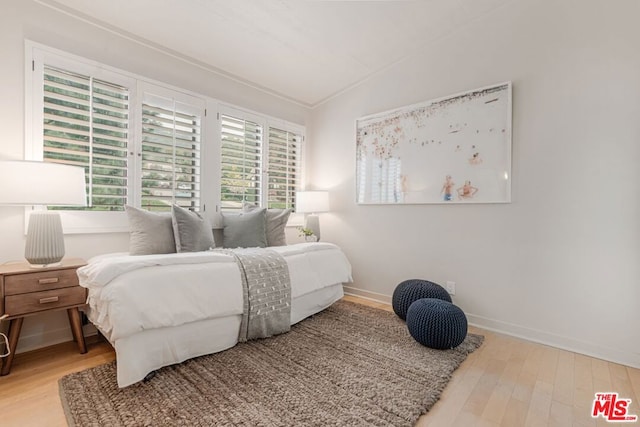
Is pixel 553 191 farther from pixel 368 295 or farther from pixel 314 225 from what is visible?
pixel 314 225

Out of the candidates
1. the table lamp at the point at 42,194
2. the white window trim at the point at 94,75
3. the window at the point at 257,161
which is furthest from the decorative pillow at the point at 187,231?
the window at the point at 257,161

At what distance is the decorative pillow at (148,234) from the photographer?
7.55 ft

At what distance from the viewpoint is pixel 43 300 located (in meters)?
1.83

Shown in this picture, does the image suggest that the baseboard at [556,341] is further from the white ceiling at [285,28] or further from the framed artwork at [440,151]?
the white ceiling at [285,28]

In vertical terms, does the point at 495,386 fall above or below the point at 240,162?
below

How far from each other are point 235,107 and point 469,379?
3263 mm

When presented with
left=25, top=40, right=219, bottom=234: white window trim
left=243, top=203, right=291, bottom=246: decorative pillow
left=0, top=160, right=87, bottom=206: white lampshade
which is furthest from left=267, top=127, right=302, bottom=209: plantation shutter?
left=0, top=160, right=87, bottom=206: white lampshade

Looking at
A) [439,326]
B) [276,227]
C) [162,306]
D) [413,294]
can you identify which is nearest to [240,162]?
[276,227]

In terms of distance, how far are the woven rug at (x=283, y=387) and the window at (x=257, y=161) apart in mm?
1770

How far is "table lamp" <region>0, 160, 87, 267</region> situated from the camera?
1.79 metres

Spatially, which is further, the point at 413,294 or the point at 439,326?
the point at 413,294

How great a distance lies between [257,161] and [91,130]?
163 cm

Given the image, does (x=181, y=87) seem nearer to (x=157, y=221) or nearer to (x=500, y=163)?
(x=157, y=221)

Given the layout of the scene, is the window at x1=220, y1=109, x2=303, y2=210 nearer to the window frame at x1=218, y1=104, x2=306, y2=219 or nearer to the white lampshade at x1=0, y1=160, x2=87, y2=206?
the window frame at x1=218, y1=104, x2=306, y2=219
